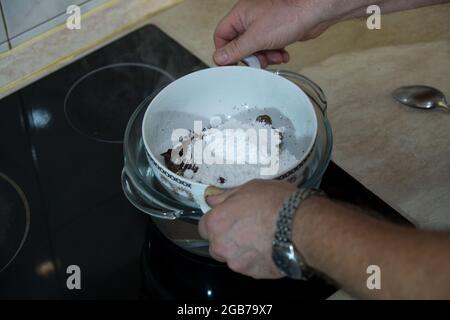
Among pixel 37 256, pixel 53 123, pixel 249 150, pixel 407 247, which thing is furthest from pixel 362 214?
pixel 53 123

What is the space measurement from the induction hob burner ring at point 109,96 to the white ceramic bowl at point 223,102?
14cm

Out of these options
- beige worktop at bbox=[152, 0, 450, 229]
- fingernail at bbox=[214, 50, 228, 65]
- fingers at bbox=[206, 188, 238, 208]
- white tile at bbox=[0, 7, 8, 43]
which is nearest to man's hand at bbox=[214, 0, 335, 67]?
fingernail at bbox=[214, 50, 228, 65]

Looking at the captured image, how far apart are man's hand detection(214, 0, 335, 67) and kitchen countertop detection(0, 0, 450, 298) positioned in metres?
0.16

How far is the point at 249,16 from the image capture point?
0.89 metres

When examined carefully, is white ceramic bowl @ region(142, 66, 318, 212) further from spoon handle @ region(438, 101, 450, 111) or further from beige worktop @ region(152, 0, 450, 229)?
spoon handle @ region(438, 101, 450, 111)

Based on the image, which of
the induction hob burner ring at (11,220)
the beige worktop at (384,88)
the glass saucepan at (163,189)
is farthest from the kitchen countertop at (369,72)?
the induction hob burner ring at (11,220)

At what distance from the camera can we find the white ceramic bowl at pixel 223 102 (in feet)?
2.62

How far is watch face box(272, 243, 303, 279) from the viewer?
61cm

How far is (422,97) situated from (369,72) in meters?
0.11

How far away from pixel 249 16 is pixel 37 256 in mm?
472

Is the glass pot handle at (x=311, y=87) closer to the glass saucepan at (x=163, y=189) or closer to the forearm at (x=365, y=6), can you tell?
the glass saucepan at (x=163, y=189)

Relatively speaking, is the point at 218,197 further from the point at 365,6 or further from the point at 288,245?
the point at 365,6

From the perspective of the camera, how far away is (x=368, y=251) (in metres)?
0.57

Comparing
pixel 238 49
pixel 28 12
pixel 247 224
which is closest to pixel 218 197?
pixel 247 224
